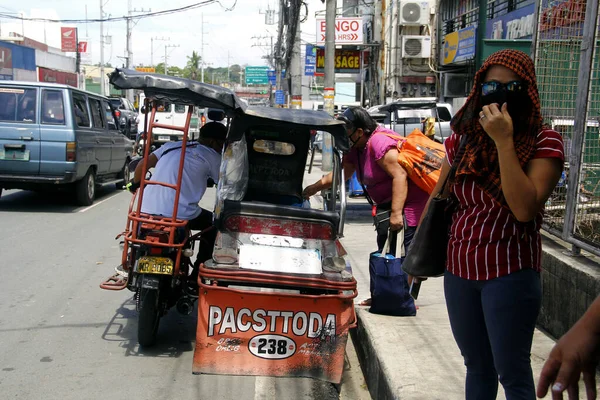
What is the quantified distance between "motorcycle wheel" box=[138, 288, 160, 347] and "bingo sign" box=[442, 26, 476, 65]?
14.4 meters

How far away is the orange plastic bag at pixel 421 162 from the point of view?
4980 mm

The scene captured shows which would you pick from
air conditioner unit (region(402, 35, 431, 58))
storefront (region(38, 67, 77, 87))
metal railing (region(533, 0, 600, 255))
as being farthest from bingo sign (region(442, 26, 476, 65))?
storefront (region(38, 67, 77, 87))

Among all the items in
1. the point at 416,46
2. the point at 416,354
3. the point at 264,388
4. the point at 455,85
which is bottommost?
the point at 264,388

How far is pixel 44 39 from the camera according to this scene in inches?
3103

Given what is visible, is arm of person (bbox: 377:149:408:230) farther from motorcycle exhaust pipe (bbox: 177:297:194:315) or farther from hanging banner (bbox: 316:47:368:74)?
hanging banner (bbox: 316:47:368:74)

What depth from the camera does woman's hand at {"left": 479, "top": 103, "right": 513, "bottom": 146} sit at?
2.45m

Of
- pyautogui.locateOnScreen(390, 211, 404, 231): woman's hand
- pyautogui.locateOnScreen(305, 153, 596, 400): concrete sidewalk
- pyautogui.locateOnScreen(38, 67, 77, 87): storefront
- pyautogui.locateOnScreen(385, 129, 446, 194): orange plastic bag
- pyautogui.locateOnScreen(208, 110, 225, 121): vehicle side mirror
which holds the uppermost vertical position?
pyautogui.locateOnScreen(38, 67, 77, 87): storefront

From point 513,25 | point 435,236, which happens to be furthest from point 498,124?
point 513,25

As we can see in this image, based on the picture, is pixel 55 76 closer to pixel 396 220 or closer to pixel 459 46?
pixel 459 46

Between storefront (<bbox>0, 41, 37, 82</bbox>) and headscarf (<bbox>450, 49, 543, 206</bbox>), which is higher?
storefront (<bbox>0, 41, 37, 82</bbox>)

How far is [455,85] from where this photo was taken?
805 inches

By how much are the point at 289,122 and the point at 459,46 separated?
1498cm

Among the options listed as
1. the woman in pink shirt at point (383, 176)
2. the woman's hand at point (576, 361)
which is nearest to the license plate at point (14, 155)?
the woman in pink shirt at point (383, 176)

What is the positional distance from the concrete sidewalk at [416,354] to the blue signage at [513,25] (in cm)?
969
